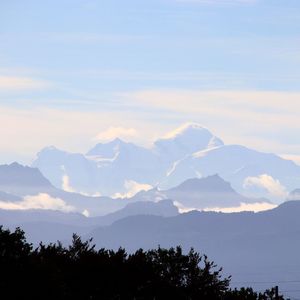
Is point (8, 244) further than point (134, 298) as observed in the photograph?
No

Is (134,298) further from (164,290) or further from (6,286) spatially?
(6,286)

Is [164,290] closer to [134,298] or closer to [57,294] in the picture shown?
[134,298]

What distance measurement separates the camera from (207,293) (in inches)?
3984

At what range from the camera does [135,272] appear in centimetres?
9625

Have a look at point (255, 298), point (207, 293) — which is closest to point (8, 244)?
point (207, 293)

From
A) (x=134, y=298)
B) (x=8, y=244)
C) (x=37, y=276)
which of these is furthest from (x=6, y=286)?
(x=134, y=298)

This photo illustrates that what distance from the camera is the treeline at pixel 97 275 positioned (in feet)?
250

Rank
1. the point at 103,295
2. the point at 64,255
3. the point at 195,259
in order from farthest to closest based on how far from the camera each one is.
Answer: the point at 195,259 → the point at 64,255 → the point at 103,295

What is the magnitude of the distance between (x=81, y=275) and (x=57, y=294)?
1433 cm

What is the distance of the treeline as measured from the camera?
7606cm

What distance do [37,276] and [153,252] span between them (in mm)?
31400

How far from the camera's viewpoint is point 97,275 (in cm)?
9050

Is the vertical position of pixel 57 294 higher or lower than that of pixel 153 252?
lower

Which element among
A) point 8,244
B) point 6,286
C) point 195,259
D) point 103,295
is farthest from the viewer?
point 195,259
